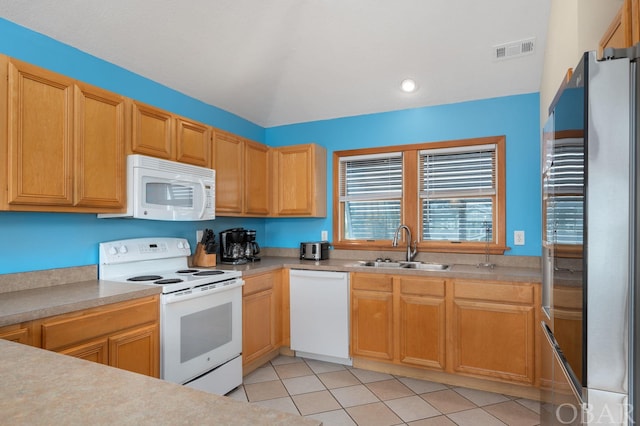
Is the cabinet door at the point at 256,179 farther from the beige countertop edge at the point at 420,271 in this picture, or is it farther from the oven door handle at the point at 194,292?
the oven door handle at the point at 194,292

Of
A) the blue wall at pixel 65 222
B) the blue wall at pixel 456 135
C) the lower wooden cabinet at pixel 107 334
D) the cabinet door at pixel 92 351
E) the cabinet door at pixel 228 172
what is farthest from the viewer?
the cabinet door at pixel 228 172

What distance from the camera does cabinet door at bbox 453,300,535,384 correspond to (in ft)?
8.58

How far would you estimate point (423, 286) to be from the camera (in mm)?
2949

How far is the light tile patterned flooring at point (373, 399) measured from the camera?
2.41m

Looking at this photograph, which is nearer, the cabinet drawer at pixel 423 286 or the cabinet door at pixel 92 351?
the cabinet door at pixel 92 351

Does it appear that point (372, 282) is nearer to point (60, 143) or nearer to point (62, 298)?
point (62, 298)

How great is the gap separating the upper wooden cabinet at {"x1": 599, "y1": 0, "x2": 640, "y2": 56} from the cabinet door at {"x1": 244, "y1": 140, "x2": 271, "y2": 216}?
294 cm

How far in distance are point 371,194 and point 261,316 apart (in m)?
1.68

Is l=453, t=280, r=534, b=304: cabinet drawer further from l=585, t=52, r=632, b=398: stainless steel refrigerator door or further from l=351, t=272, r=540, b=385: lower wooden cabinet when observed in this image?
Answer: l=585, t=52, r=632, b=398: stainless steel refrigerator door

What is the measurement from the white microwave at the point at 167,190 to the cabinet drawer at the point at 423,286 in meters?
1.73

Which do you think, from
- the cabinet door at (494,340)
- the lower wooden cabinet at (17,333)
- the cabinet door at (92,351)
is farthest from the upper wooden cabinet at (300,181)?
the lower wooden cabinet at (17,333)

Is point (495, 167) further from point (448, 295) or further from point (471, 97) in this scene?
point (448, 295)

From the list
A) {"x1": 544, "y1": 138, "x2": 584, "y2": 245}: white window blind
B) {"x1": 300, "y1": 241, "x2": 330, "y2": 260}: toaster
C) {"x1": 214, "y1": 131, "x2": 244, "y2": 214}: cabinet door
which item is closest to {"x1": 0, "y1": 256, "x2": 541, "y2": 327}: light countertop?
{"x1": 300, "y1": 241, "x2": 330, "y2": 260}: toaster

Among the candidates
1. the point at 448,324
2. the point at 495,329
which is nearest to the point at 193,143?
the point at 448,324
